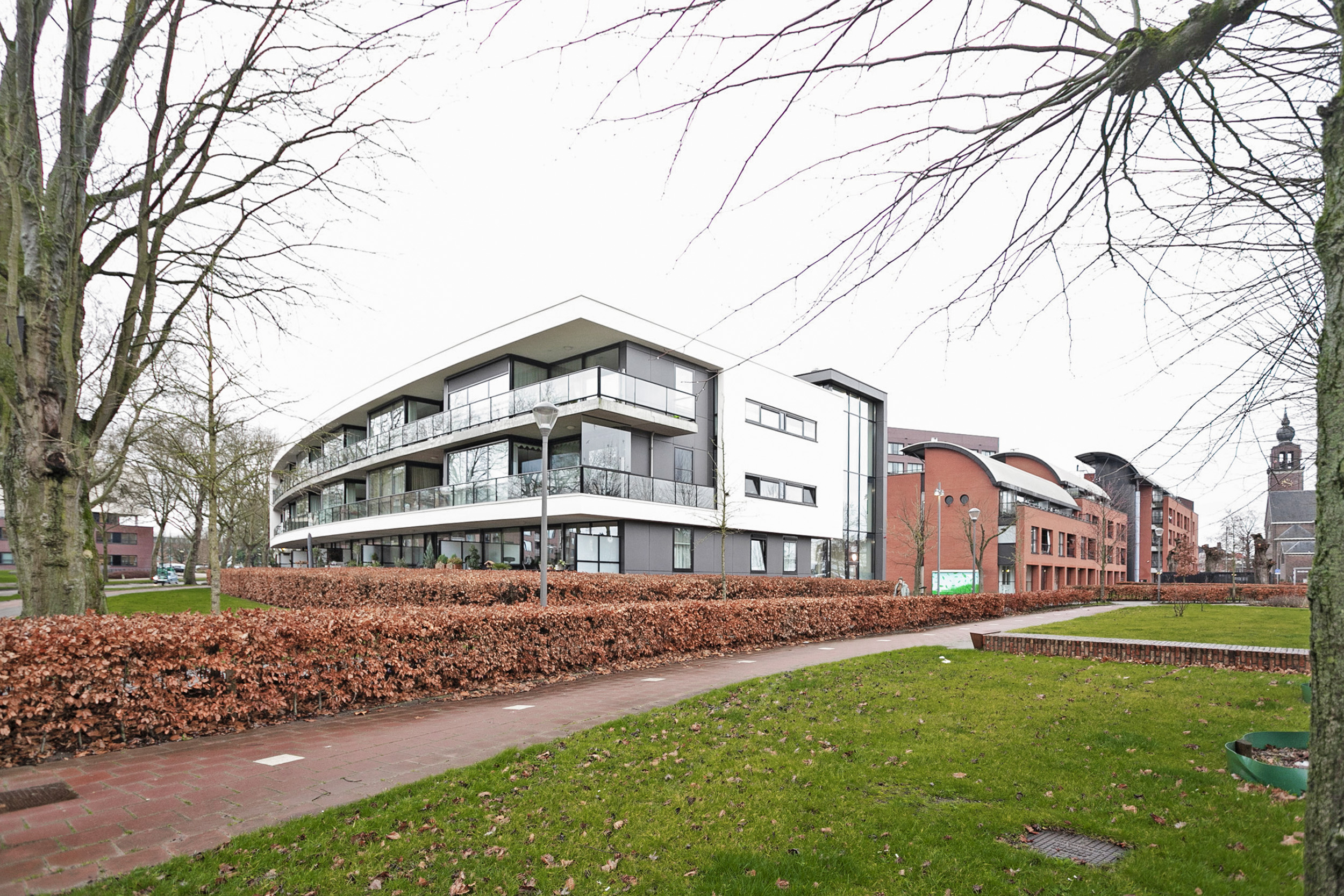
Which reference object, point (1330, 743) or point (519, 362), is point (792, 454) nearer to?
point (519, 362)

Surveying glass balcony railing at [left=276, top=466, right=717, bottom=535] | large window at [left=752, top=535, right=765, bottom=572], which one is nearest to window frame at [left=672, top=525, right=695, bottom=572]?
glass balcony railing at [left=276, top=466, right=717, bottom=535]

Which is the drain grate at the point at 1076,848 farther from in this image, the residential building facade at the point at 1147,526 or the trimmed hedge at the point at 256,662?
the residential building facade at the point at 1147,526

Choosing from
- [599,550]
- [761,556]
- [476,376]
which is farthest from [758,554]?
[476,376]

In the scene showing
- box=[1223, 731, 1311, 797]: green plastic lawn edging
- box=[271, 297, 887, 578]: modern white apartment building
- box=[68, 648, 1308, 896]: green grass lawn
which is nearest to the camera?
box=[68, 648, 1308, 896]: green grass lawn

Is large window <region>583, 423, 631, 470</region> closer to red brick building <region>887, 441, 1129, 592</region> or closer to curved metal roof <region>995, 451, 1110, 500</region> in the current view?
red brick building <region>887, 441, 1129, 592</region>

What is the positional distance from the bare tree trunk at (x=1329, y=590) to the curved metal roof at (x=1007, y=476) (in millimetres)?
42571

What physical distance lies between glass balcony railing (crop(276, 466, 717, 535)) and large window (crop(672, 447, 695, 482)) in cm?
67

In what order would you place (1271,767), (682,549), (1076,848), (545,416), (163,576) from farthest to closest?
(163,576) → (682,549) → (545,416) → (1271,767) → (1076,848)

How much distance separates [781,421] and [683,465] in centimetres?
623

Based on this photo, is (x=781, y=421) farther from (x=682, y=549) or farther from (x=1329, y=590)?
(x=1329, y=590)

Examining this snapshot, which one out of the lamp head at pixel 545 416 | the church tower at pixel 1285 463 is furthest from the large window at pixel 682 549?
the church tower at pixel 1285 463

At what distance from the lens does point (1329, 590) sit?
2154 mm

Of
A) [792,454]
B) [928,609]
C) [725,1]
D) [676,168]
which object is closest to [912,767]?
[676,168]

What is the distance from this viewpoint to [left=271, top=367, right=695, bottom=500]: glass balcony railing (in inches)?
890
